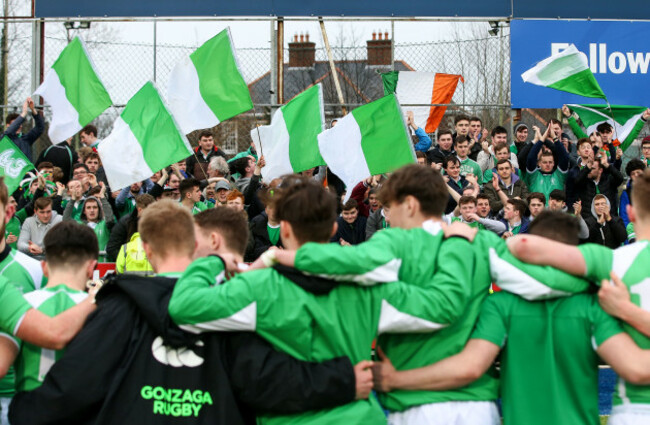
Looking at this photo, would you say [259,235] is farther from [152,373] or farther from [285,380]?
[285,380]

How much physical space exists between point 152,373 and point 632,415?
7.63ft

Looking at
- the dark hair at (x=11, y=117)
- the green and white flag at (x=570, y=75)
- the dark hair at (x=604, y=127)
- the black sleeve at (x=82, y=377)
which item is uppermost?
the green and white flag at (x=570, y=75)

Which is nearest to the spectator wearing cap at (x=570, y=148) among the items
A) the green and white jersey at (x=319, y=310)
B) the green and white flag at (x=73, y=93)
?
the green and white flag at (x=73, y=93)

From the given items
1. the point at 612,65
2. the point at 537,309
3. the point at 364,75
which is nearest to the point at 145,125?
the point at 364,75

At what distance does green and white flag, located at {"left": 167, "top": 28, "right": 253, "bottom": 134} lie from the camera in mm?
9422

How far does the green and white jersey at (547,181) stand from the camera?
456 inches

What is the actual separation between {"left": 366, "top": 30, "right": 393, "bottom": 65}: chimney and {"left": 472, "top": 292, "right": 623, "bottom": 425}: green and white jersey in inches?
374

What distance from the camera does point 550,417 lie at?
3.93m

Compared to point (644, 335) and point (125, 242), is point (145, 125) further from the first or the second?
point (644, 335)

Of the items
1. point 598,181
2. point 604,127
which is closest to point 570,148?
point 604,127

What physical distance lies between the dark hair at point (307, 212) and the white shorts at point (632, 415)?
5.43 feet

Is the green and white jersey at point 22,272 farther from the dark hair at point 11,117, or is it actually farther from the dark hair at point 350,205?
the dark hair at point 11,117

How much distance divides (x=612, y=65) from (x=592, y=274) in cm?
1085

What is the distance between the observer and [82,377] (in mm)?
3855
